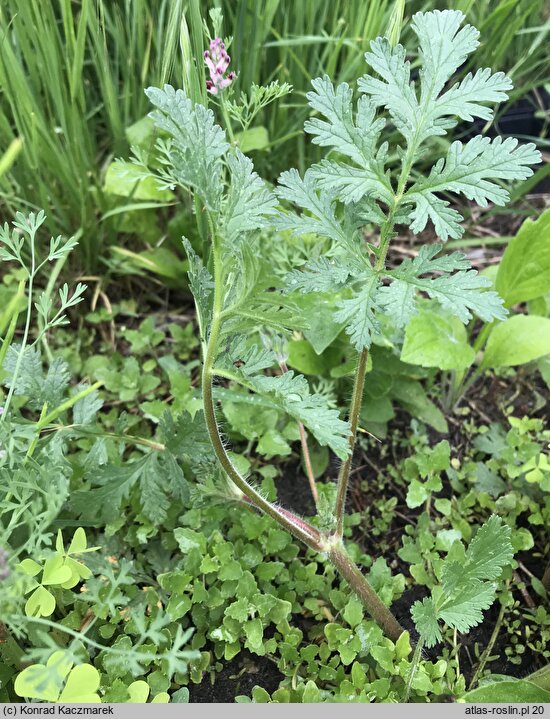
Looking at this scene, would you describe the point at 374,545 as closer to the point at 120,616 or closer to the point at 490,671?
the point at 490,671

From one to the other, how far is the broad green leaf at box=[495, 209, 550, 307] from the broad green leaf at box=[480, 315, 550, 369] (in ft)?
0.19

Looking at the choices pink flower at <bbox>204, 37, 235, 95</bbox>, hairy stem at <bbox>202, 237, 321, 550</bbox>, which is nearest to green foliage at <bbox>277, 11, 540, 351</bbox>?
hairy stem at <bbox>202, 237, 321, 550</bbox>

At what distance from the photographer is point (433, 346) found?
1.17 m

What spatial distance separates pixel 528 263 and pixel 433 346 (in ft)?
0.90

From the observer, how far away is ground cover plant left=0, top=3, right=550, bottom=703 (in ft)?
2.57

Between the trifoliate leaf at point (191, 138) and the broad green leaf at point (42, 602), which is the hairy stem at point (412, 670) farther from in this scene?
the trifoliate leaf at point (191, 138)

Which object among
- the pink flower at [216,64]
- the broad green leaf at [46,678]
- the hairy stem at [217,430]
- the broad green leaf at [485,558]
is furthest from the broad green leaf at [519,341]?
the broad green leaf at [46,678]

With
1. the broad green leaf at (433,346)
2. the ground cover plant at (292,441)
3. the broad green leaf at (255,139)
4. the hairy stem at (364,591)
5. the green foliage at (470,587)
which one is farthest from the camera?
the broad green leaf at (255,139)

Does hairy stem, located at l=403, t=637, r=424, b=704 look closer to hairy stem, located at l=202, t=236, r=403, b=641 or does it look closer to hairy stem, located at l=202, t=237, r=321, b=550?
hairy stem, located at l=202, t=236, r=403, b=641

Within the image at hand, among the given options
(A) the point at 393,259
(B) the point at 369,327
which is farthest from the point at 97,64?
(B) the point at 369,327

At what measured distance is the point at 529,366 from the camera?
4.71ft

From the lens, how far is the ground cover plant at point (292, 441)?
0.78 metres

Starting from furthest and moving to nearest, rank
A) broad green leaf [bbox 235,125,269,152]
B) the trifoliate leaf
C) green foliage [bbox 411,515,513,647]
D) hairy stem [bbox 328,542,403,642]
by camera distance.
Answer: broad green leaf [bbox 235,125,269,152] → hairy stem [bbox 328,542,403,642] → green foliage [bbox 411,515,513,647] → the trifoliate leaf

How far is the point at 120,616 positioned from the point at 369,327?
2.03ft
